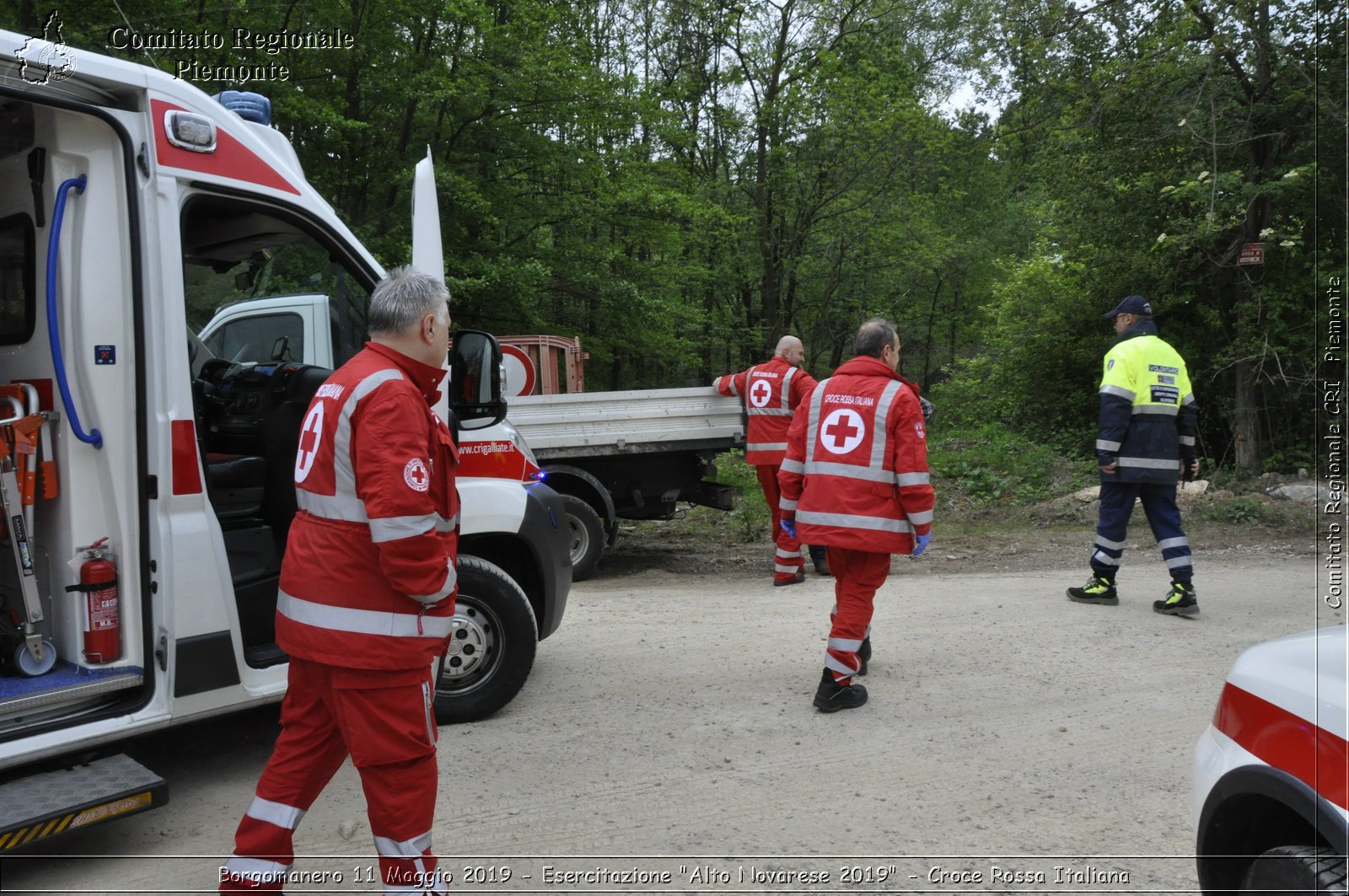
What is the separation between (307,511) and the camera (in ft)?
9.80

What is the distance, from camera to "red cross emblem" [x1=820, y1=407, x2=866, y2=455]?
4867mm

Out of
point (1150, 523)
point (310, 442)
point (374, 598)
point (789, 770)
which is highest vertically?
point (310, 442)

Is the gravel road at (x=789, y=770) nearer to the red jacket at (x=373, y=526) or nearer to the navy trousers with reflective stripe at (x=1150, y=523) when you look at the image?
the navy trousers with reflective stripe at (x=1150, y=523)

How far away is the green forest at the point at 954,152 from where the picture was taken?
455 inches

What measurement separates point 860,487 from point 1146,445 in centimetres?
283

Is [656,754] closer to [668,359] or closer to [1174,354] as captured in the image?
[1174,354]

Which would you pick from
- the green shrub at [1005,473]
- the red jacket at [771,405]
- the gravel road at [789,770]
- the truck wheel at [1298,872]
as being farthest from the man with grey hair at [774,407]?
the truck wheel at [1298,872]

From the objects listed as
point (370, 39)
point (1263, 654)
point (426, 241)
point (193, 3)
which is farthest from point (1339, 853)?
point (370, 39)

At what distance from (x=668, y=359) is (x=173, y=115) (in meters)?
14.3

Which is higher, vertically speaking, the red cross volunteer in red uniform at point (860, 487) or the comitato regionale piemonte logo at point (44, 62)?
the comitato regionale piemonte logo at point (44, 62)

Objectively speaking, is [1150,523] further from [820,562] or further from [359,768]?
[359,768]

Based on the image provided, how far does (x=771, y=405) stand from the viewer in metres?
8.47

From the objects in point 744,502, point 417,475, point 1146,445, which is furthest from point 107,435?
point 744,502

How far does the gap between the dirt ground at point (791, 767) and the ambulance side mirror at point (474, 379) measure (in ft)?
4.85
